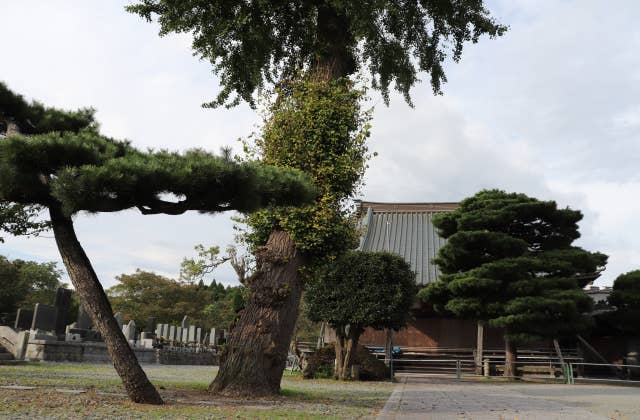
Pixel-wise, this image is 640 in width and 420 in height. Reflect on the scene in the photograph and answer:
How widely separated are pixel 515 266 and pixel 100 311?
12.9 meters

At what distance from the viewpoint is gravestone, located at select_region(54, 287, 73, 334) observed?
15773 mm

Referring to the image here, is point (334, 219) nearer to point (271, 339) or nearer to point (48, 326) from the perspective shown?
point (271, 339)

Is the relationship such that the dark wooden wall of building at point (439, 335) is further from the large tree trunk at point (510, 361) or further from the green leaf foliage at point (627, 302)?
the green leaf foliage at point (627, 302)

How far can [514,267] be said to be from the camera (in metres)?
15.4

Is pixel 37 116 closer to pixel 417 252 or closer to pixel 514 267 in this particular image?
pixel 514 267

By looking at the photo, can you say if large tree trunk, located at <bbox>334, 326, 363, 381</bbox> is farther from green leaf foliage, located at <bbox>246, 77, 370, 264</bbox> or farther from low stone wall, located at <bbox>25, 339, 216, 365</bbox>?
low stone wall, located at <bbox>25, 339, 216, 365</bbox>

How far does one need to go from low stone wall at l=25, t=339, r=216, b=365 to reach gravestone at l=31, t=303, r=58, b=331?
149cm

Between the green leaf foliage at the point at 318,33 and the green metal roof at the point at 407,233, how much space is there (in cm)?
1236

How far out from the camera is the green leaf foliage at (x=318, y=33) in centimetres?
928

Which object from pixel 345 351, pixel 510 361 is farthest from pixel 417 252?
pixel 345 351

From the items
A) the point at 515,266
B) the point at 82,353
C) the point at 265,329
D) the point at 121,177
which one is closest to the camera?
the point at 121,177

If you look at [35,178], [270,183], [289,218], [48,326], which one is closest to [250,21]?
[289,218]

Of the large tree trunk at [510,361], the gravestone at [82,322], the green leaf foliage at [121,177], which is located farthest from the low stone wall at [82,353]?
the large tree trunk at [510,361]

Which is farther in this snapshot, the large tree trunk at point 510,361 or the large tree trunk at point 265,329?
the large tree trunk at point 510,361
